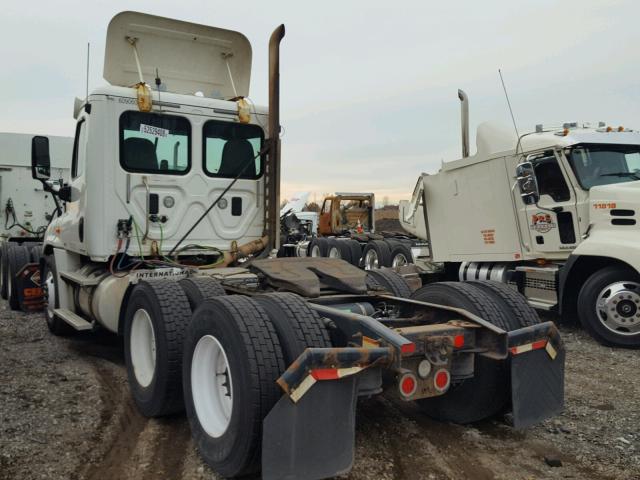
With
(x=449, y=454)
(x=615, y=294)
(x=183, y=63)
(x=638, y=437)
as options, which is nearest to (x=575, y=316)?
(x=615, y=294)

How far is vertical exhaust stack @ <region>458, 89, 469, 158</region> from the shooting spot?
32.1 feet

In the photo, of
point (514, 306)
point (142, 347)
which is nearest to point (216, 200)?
point (142, 347)

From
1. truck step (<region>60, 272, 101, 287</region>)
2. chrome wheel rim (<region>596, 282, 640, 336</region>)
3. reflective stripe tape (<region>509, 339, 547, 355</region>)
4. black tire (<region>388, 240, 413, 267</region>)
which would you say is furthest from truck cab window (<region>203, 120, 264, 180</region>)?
black tire (<region>388, 240, 413, 267</region>)

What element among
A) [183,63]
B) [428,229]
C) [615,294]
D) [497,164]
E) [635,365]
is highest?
[183,63]

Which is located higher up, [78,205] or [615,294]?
[78,205]

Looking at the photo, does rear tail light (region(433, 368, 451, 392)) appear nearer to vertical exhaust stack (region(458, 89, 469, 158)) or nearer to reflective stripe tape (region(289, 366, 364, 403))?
reflective stripe tape (region(289, 366, 364, 403))

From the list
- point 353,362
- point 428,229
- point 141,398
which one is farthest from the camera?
point 428,229

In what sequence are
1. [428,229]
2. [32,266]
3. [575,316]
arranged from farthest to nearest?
[428,229]
[32,266]
[575,316]

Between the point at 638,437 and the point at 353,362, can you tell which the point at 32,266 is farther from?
the point at 638,437

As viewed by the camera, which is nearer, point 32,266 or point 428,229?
point 32,266

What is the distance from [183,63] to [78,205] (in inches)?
77.6

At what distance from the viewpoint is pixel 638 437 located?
402cm

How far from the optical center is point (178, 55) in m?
6.70

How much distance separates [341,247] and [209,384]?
43.5 ft
